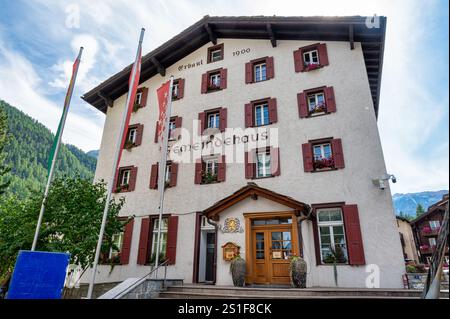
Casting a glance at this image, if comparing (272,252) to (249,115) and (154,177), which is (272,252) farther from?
(154,177)

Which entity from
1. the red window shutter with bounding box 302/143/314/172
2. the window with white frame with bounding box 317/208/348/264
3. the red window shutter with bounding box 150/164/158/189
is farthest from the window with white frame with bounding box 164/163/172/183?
the window with white frame with bounding box 317/208/348/264

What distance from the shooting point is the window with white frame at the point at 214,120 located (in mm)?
12938

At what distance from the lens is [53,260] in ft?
16.3

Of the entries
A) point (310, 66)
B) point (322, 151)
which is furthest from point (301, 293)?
point (310, 66)

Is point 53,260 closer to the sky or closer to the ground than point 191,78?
closer to the ground

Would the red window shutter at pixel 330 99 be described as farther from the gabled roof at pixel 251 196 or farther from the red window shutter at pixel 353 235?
the gabled roof at pixel 251 196

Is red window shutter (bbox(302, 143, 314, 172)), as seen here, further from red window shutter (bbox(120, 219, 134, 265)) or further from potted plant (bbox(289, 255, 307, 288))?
red window shutter (bbox(120, 219, 134, 265))

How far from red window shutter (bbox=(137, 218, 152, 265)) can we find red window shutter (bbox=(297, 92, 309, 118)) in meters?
7.83

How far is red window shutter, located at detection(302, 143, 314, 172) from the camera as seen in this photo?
10.1 m

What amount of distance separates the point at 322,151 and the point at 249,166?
2.84 m

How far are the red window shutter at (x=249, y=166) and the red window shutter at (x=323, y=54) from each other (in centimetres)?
491

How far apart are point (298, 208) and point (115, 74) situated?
12265 millimetres
